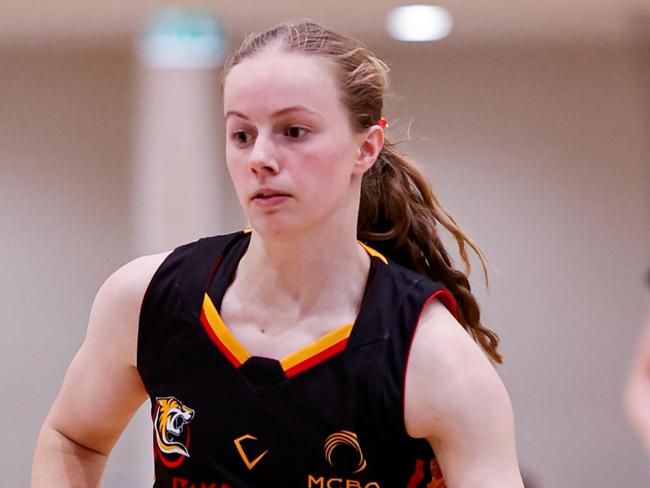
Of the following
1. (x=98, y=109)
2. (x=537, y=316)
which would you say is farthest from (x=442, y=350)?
(x=98, y=109)

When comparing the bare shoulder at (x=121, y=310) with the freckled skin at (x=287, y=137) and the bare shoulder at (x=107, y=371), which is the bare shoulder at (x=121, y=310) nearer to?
the bare shoulder at (x=107, y=371)

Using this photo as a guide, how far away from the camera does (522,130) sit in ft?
14.7

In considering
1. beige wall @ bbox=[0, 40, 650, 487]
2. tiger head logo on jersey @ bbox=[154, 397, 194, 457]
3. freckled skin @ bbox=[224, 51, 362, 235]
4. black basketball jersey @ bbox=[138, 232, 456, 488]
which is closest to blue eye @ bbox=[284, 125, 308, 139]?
freckled skin @ bbox=[224, 51, 362, 235]

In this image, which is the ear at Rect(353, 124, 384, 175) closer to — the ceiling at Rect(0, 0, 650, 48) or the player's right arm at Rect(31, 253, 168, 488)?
the player's right arm at Rect(31, 253, 168, 488)

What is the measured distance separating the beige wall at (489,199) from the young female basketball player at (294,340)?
9.43 ft

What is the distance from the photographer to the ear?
154 cm

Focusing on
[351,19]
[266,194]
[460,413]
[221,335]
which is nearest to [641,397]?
[460,413]

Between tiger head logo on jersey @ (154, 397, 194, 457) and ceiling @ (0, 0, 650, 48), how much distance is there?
2.44 meters

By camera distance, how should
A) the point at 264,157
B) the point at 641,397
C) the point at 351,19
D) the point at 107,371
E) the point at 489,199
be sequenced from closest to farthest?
the point at 641,397 < the point at 264,157 < the point at 107,371 < the point at 351,19 < the point at 489,199

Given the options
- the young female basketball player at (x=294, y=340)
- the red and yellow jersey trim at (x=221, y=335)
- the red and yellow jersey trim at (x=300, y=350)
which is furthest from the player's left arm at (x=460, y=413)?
the red and yellow jersey trim at (x=221, y=335)

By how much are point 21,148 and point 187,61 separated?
4.19 ft

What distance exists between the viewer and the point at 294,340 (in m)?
1.54

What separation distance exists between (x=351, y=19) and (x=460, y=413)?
2.78m

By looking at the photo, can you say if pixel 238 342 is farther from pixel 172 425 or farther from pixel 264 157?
pixel 264 157
